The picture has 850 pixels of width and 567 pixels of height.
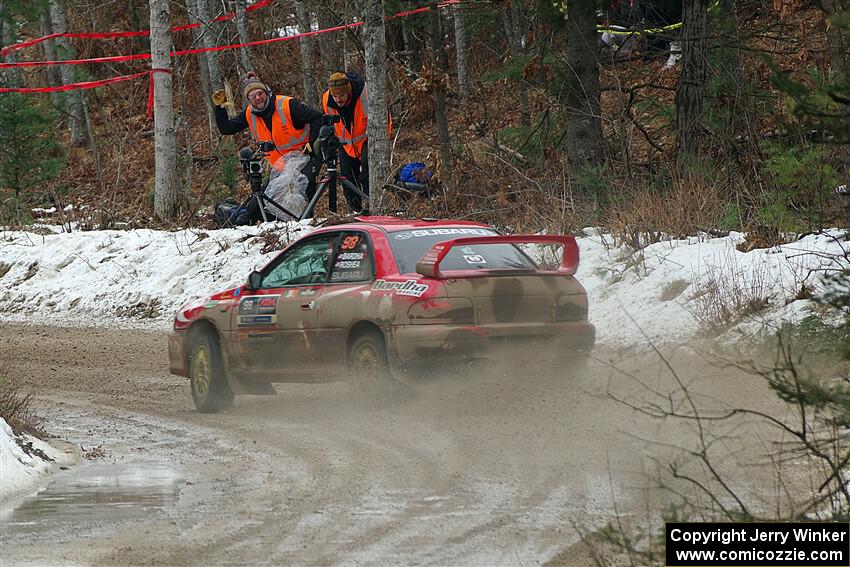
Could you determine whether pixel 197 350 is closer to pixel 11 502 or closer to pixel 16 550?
pixel 11 502

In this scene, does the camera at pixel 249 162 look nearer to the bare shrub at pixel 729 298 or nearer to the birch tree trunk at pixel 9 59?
the bare shrub at pixel 729 298

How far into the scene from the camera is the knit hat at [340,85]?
60.9ft

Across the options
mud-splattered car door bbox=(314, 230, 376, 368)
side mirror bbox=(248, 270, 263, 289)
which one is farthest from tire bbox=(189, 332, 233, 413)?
mud-splattered car door bbox=(314, 230, 376, 368)

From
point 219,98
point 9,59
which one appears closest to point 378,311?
point 219,98

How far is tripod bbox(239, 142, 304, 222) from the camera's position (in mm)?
18297

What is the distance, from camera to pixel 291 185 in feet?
63.6

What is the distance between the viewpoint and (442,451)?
8219 millimetres

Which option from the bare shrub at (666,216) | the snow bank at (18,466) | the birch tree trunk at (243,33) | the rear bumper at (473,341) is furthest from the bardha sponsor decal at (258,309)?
the birch tree trunk at (243,33)

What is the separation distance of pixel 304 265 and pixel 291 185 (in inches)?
341

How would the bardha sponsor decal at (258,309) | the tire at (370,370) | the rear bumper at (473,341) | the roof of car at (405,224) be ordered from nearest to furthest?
the rear bumper at (473,341)
the tire at (370,370)
the roof of car at (405,224)
the bardha sponsor decal at (258,309)

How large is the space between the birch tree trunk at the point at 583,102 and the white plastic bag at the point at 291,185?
13.5 feet

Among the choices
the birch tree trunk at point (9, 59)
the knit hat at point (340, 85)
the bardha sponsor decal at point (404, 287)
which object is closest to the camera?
the bardha sponsor decal at point (404, 287)

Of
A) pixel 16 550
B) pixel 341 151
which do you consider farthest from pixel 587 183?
pixel 16 550

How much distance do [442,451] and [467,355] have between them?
4.44 feet
